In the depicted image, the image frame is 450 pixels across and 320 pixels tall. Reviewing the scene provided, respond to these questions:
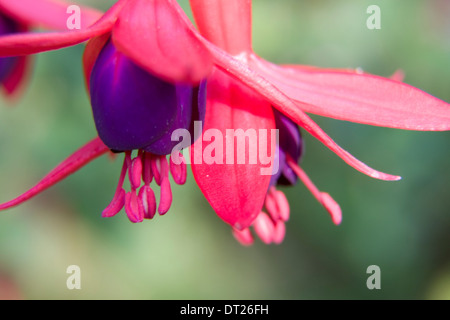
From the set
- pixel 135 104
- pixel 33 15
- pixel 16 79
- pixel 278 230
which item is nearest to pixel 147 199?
pixel 135 104

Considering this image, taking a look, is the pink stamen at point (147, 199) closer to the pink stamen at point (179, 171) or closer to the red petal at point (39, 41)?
the pink stamen at point (179, 171)

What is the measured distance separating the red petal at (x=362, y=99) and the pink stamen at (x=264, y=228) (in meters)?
0.19

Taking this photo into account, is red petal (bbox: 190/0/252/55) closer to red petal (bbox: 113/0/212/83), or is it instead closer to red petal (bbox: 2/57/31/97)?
red petal (bbox: 113/0/212/83)

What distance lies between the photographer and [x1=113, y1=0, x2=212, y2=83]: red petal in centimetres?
41

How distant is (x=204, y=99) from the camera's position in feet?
1.92

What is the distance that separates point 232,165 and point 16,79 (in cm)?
59

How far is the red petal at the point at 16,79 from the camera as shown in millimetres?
978

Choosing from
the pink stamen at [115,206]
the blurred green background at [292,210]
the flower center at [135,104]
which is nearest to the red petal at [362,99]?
the flower center at [135,104]

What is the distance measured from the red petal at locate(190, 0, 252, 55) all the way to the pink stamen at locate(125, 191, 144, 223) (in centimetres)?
22

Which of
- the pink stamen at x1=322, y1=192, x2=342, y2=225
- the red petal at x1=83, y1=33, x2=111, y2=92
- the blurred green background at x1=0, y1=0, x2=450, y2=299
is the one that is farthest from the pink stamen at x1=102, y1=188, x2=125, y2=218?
the blurred green background at x1=0, y1=0, x2=450, y2=299

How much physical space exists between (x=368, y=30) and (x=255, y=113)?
1.60 meters

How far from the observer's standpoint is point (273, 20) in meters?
2.05

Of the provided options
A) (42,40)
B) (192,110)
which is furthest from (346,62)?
(42,40)

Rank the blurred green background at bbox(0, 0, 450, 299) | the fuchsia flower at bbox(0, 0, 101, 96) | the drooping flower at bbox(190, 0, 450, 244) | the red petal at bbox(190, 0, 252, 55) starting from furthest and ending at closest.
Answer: the blurred green background at bbox(0, 0, 450, 299) → the fuchsia flower at bbox(0, 0, 101, 96) → the red petal at bbox(190, 0, 252, 55) → the drooping flower at bbox(190, 0, 450, 244)
